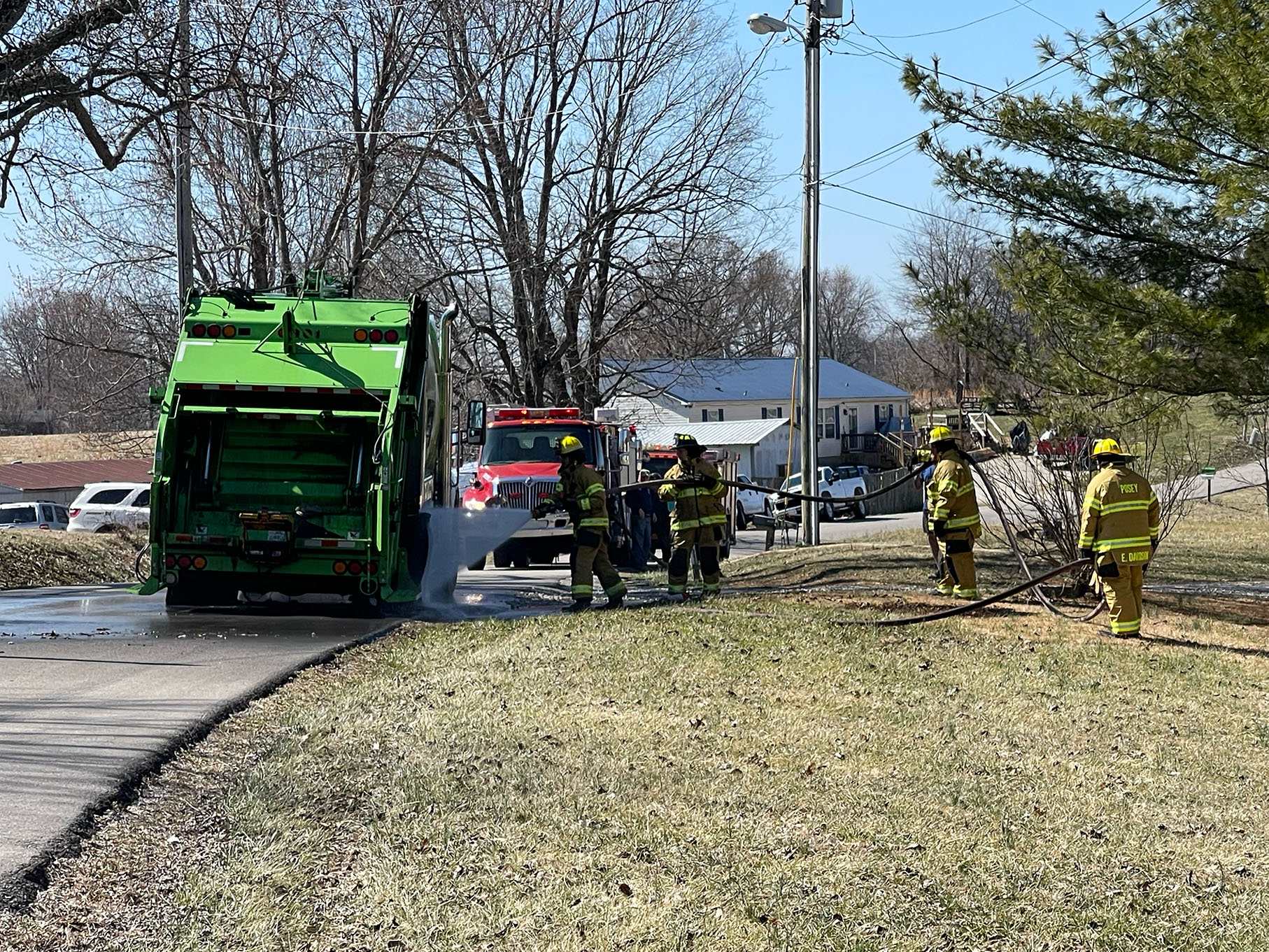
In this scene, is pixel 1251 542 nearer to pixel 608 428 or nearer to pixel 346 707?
pixel 608 428

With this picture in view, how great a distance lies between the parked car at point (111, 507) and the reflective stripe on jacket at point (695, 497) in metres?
17.4

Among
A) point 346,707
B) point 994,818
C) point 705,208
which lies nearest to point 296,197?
point 705,208

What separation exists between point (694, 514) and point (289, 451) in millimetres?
4147

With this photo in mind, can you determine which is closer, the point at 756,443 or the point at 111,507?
the point at 111,507

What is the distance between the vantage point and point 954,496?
13633mm

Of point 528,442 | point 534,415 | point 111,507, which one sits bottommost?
point 111,507

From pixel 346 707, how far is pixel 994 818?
4.08m

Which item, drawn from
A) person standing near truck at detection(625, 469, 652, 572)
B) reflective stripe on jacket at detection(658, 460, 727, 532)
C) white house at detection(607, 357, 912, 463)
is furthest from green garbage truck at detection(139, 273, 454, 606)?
white house at detection(607, 357, 912, 463)

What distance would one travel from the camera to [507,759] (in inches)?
284

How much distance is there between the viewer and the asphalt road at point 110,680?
5973mm

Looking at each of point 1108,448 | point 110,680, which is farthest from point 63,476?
point 1108,448

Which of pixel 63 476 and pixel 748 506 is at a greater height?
pixel 63 476

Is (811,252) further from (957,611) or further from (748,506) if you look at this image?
(748,506)

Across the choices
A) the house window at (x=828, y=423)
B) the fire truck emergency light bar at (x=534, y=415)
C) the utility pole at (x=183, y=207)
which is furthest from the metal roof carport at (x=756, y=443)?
the utility pole at (x=183, y=207)
